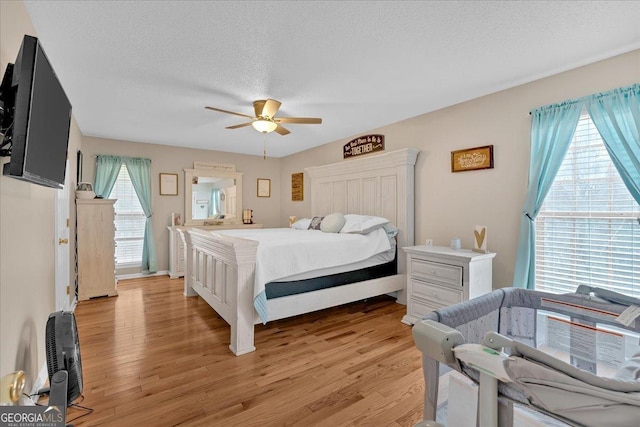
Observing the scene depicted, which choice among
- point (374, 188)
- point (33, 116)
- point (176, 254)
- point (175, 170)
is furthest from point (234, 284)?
point (175, 170)

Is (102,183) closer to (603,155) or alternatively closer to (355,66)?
(355,66)

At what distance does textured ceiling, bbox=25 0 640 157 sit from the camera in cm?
174

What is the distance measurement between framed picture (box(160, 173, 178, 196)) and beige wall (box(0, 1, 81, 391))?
319cm

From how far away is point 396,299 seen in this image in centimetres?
379

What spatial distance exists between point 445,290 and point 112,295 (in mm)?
4209

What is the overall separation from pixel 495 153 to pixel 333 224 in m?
1.99

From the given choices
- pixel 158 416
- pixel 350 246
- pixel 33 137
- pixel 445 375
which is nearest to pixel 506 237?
pixel 350 246

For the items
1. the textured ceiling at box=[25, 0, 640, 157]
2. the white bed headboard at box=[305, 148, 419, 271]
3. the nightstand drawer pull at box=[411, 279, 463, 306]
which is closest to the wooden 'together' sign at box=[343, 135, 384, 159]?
the white bed headboard at box=[305, 148, 419, 271]

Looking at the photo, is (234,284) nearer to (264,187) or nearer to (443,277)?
(443,277)

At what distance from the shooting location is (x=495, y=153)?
9.57ft

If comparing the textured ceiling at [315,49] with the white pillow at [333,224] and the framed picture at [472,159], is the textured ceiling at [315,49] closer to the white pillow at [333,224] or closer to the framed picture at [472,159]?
the framed picture at [472,159]

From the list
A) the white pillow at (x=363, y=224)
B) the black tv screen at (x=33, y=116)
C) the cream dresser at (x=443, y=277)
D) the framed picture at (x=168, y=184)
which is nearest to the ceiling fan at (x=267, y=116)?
the white pillow at (x=363, y=224)

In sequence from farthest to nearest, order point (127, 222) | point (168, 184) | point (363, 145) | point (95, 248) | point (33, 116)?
point (168, 184) → point (127, 222) → point (363, 145) → point (95, 248) → point (33, 116)

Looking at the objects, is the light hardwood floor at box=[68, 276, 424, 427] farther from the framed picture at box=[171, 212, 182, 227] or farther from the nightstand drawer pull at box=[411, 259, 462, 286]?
the framed picture at box=[171, 212, 182, 227]
